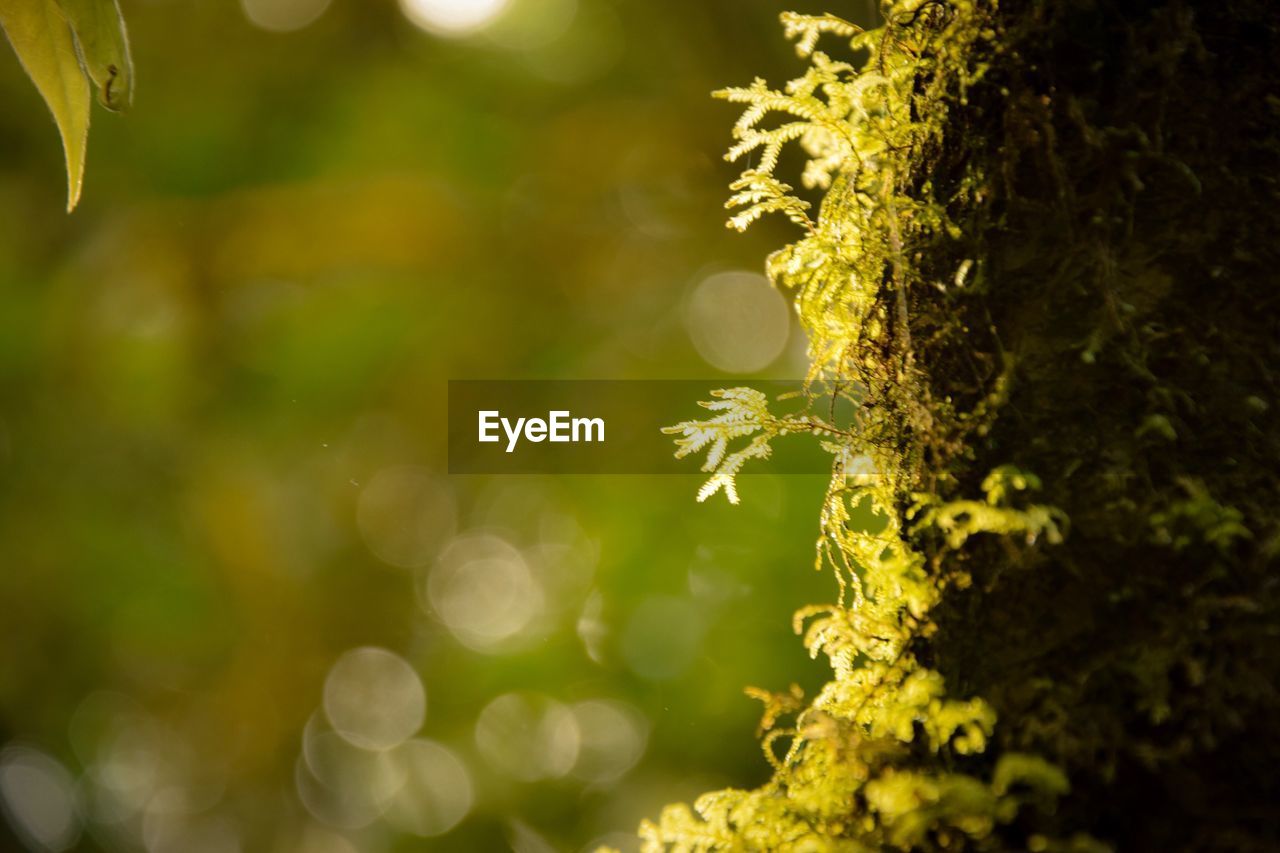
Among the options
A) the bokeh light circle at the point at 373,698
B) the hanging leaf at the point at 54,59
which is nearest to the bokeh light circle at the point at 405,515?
the bokeh light circle at the point at 373,698

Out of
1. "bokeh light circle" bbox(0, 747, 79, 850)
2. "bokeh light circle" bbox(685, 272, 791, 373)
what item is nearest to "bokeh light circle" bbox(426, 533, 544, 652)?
"bokeh light circle" bbox(685, 272, 791, 373)

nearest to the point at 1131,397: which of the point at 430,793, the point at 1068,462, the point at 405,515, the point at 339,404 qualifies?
the point at 1068,462

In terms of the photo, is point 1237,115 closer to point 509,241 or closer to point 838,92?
point 838,92

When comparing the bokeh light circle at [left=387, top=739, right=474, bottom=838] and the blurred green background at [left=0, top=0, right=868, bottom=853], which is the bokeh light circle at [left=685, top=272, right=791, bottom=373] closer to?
the blurred green background at [left=0, top=0, right=868, bottom=853]

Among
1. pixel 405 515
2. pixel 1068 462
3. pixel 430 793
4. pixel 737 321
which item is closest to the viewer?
pixel 1068 462

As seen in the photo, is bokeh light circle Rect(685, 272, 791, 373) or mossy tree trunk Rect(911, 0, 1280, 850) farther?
bokeh light circle Rect(685, 272, 791, 373)

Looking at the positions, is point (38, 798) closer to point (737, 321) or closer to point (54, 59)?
point (737, 321)
